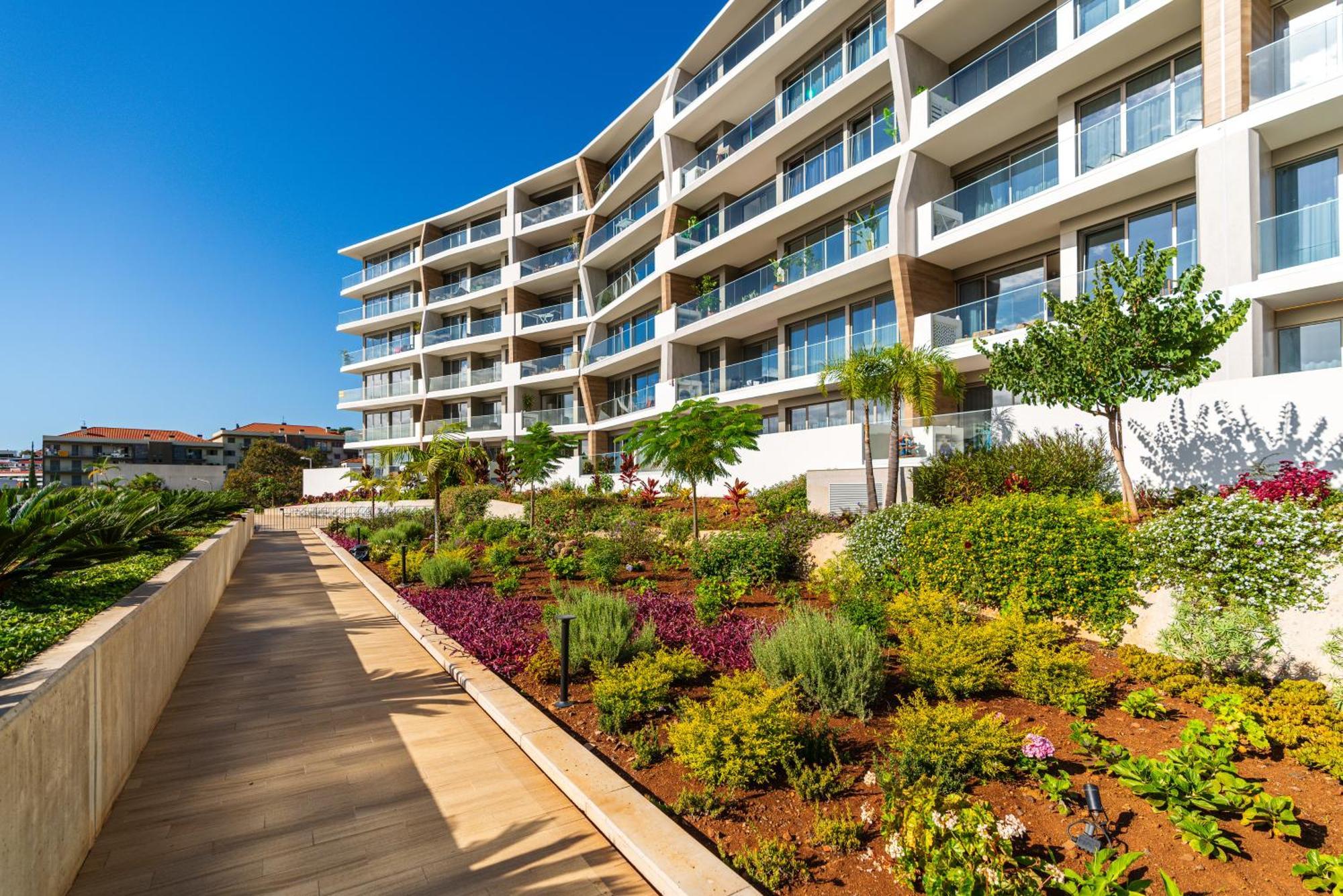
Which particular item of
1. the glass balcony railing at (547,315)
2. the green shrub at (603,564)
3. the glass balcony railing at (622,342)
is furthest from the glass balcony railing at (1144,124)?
the glass balcony railing at (547,315)

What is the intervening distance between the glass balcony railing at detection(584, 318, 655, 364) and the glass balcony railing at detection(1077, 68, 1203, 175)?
51.9ft

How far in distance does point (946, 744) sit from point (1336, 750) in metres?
2.53

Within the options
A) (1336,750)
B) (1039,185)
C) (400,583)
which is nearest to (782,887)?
(1336,750)

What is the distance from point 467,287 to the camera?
122ft

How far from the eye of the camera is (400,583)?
1134 centimetres

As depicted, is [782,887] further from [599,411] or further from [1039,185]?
[599,411]

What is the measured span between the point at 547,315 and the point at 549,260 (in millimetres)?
Answer: 3144

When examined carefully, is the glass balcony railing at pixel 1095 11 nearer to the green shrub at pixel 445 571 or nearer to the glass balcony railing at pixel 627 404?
the glass balcony railing at pixel 627 404

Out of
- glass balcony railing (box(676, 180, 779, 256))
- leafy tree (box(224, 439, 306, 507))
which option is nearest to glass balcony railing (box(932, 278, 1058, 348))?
glass balcony railing (box(676, 180, 779, 256))

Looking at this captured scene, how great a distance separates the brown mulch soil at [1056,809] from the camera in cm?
301

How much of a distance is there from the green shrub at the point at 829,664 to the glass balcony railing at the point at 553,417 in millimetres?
26447

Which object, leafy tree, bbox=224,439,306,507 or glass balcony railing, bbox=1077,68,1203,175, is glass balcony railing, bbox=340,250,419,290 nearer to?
leafy tree, bbox=224,439,306,507

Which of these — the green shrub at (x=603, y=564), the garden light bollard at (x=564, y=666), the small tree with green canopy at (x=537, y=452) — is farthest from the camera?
the small tree with green canopy at (x=537, y=452)

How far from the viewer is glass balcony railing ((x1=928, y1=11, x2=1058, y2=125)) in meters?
13.8
